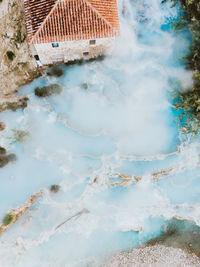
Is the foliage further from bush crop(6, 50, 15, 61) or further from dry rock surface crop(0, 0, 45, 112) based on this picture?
bush crop(6, 50, 15, 61)

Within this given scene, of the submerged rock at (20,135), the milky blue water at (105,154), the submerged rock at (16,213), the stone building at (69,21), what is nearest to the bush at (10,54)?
the milky blue water at (105,154)

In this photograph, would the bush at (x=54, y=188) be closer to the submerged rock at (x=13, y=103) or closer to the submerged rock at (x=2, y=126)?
the submerged rock at (x=2, y=126)

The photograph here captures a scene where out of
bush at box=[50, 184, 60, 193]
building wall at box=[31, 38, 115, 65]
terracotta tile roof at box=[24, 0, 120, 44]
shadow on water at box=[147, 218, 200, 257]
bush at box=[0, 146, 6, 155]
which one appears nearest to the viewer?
terracotta tile roof at box=[24, 0, 120, 44]

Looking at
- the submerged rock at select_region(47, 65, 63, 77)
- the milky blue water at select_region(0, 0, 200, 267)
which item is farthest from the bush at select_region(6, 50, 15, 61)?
the submerged rock at select_region(47, 65, 63, 77)

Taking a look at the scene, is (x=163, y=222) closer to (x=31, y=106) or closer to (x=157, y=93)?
(x=157, y=93)

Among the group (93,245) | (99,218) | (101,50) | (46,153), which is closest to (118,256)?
(93,245)

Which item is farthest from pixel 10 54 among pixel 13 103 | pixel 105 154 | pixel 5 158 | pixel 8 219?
pixel 8 219
